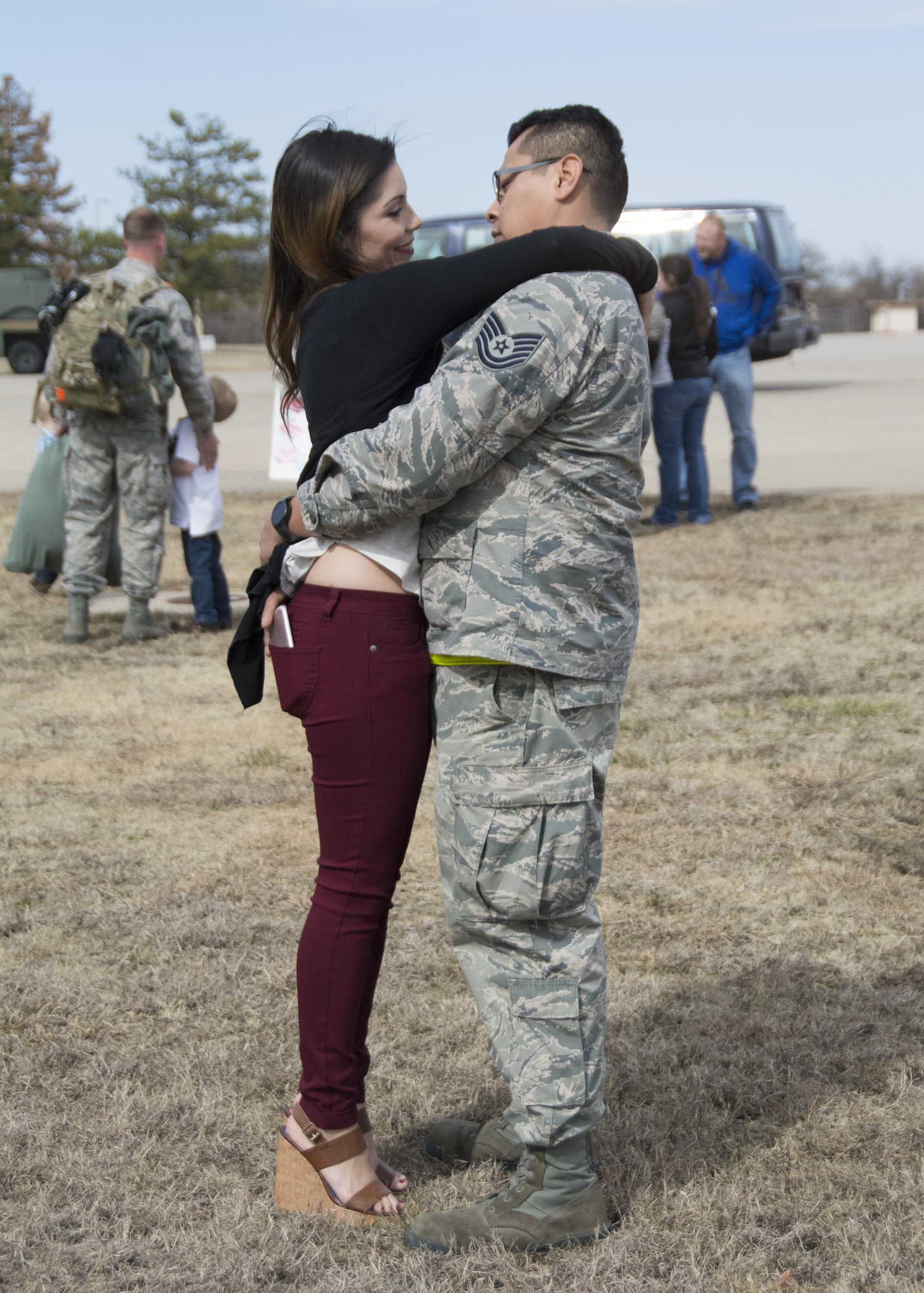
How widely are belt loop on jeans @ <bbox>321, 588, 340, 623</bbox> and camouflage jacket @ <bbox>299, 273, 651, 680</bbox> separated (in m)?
0.10

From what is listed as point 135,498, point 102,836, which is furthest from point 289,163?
point 135,498

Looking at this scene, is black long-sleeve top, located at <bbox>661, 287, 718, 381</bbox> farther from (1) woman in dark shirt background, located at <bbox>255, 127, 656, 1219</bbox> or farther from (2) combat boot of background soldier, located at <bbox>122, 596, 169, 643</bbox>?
(1) woman in dark shirt background, located at <bbox>255, 127, 656, 1219</bbox>

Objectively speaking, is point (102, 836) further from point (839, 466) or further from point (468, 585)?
point (839, 466)

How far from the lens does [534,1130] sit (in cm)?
211

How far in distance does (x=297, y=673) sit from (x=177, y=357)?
441 cm

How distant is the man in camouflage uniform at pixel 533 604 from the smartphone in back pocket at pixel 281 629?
6.3 inches

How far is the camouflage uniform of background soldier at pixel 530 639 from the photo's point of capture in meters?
1.89

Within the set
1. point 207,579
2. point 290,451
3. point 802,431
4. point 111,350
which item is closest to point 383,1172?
point 111,350

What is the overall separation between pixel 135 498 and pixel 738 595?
3416 mm

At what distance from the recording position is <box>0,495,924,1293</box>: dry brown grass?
223cm

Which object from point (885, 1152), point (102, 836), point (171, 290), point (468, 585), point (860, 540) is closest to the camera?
point (468, 585)

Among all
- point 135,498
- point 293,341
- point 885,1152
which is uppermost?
point 293,341

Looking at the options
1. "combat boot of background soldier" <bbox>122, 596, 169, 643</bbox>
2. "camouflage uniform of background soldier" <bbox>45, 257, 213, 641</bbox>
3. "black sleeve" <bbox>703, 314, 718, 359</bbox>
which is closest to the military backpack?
"camouflage uniform of background soldier" <bbox>45, 257, 213, 641</bbox>

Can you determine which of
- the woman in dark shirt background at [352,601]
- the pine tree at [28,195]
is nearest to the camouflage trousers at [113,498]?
the woman in dark shirt background at [352,601]
